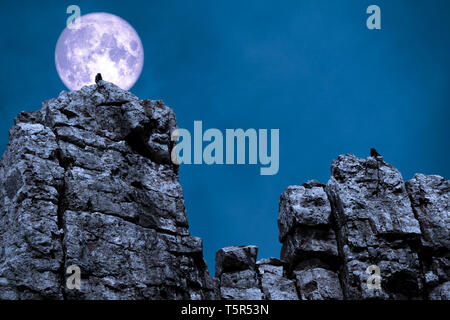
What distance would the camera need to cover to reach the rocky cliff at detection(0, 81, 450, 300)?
2805 centimetres

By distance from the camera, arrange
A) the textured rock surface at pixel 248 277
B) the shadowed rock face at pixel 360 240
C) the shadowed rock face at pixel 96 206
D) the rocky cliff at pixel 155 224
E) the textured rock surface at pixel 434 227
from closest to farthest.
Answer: the shadowed rock face at pixel 96 206, the rocky cliff at pixel 155 224, the shadowed rock face at pixel 360 240, the textured rock surface at pixel 434 227, the textured rock surface at pixel 248 277

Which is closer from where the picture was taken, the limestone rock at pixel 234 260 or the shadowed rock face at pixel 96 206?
the shadowed rock face at pixel 96 206

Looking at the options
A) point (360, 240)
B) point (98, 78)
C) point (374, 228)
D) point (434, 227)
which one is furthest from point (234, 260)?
point (98, 78)

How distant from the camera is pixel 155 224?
32250mm

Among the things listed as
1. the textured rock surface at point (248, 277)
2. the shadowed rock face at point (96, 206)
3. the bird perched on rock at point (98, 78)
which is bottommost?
the textured rock surface at point (248, 277)

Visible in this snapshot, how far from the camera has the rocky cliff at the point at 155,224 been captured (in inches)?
1104

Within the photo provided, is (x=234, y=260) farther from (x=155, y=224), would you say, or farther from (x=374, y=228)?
(x=374, y=228)

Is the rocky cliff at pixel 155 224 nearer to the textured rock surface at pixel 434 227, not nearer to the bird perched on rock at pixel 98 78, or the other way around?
the textured rock surface at pixel 434 227

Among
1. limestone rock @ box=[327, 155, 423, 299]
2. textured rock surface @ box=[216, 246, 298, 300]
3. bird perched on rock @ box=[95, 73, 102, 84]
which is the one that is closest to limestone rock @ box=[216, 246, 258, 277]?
textured rock surface @ box=[216, 246, 298, 300]

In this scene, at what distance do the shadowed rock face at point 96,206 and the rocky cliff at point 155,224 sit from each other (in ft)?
0.24

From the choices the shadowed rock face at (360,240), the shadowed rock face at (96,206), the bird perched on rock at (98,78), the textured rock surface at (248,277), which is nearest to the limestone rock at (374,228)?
the shadowed rock face at (360,240)

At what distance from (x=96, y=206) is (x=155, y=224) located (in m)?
4.07

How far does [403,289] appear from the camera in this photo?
115 ft

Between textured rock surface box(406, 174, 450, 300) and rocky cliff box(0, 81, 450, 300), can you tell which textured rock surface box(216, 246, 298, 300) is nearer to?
rocky cliff box(0, 81, 450, 300)
